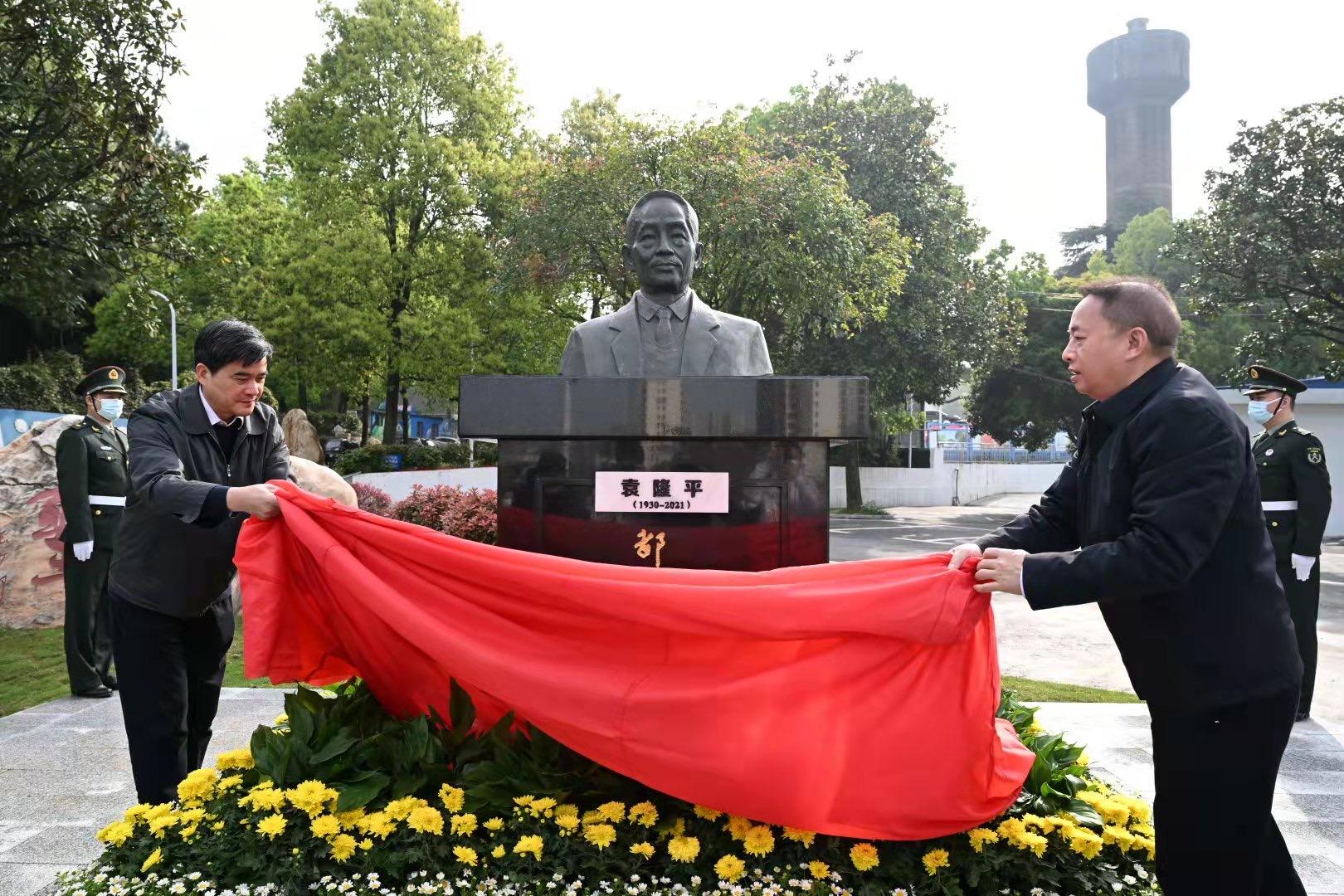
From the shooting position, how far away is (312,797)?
297cm

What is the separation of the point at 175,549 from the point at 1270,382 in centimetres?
672

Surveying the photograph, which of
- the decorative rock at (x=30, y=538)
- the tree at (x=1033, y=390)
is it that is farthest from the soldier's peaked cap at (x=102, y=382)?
the tree at (x=1033, y=390)

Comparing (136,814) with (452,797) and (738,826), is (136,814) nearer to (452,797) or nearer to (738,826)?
(452,797)

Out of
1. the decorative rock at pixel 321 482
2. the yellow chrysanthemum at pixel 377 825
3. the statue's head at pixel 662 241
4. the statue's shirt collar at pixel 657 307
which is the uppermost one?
the statue's head at pixel 662 241

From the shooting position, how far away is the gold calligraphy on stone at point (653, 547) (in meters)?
3.68

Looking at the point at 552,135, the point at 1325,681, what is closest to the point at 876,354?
the point at 552,135

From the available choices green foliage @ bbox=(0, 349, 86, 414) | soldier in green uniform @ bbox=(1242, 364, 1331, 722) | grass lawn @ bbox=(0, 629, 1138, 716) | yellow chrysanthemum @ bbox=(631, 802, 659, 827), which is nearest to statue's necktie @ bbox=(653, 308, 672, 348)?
yellow chrysanthemum @ bbox=(631, 802, 659, 827)

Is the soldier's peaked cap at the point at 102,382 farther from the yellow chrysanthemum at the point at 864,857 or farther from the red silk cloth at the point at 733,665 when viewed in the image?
the yellow chrysanthemum at the point at 864,857

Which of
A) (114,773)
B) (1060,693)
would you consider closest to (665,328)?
(114,773)

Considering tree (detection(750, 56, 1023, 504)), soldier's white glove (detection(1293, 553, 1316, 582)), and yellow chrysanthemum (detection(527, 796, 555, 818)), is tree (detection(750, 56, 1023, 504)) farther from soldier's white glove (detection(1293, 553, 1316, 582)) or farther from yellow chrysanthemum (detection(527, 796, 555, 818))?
yellow chrysanthemum (detection(527, 796, 555, 818))

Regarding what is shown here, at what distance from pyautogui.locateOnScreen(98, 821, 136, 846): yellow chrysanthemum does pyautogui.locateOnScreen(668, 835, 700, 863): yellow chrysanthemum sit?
67.9 inches

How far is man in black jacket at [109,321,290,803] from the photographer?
3225 millimetres

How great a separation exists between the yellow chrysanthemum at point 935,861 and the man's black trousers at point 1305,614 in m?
4.17

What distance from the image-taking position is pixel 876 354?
2172 cm
